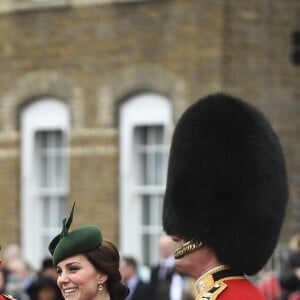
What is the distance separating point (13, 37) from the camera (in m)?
20.6

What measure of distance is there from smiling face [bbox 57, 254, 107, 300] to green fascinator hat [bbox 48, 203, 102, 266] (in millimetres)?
29

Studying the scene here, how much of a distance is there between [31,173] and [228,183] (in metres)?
14.4

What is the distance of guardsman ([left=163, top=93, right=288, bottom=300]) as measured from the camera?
6.08m

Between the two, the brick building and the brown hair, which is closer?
the brown hair

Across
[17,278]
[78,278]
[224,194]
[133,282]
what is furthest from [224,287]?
[17,278]

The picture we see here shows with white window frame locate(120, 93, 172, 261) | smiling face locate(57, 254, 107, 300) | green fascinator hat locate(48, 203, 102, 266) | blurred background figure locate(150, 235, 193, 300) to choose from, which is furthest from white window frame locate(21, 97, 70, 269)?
smiling face locate(57, 254, 107, 300)

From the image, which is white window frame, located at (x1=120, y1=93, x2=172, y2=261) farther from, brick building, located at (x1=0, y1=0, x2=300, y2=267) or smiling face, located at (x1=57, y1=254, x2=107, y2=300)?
smiling face, located at (x1=57, y1=254, x2=107, y2=300)

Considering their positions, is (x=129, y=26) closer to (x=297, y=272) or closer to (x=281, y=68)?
(x=281, y=68)

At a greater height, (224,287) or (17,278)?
(224,287)

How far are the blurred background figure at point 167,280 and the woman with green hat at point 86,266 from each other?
6.00 metres

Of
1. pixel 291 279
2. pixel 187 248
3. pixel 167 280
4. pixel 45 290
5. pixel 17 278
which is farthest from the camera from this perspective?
pixel 17 278

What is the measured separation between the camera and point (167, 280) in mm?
13984

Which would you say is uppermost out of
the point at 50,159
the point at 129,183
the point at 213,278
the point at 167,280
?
the point at 213,278

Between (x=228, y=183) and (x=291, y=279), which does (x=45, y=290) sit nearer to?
(x=291, y=279)
